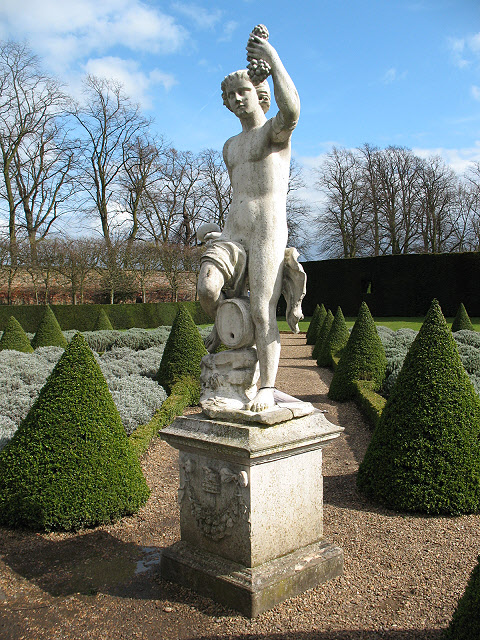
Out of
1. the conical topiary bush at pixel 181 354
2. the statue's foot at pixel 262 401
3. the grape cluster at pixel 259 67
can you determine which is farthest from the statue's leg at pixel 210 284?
the conical topiary bush at pixel 181 354

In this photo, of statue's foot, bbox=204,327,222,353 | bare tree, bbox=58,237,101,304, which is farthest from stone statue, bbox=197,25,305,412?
bare tree, bbox=58,237,101,304

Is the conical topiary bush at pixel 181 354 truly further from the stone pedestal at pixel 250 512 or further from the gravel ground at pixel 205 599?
the stone pedestal at pixel 250 512

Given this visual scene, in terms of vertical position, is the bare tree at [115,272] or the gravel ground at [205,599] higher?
the bare tree at [115,272]

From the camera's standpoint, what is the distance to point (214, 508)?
125 inches

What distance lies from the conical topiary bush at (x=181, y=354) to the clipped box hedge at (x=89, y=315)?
12.4m

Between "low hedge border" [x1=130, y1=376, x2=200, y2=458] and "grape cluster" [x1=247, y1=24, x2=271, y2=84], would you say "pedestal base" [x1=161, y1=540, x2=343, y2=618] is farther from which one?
"grape cluster" [x1=247, y1=24, x2=271, y2=84]

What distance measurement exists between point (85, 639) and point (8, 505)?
5.62 ft

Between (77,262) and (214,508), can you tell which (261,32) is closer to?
(214,508)

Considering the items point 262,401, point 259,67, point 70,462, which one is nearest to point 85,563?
point 70,462

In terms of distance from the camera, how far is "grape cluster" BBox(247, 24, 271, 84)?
3.14m

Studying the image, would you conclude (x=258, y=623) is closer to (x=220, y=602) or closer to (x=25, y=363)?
(x=220, y=602)

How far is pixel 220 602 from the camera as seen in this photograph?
301cm

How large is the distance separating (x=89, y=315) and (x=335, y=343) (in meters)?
12.3

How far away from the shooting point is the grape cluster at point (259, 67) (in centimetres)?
314
